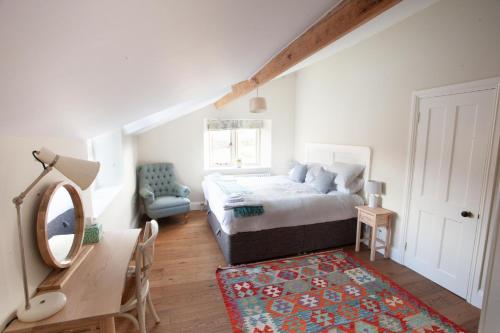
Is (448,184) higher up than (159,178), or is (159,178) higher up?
(448,184)

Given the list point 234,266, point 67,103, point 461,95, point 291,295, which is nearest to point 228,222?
point 234,266

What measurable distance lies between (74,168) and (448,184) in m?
3.04

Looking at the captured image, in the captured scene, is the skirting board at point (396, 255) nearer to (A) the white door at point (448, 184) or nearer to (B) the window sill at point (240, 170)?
(A) the white door at point (448, 184)

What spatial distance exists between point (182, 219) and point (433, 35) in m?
4.25

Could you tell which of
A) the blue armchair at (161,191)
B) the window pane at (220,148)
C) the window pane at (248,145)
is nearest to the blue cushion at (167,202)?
the blue armchair at (161,191)

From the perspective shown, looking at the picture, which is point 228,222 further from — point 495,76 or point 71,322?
point 495,76

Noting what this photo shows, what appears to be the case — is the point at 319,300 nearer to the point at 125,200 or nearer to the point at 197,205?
the point at 125,200

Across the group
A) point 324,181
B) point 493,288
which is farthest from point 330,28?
point 324,181

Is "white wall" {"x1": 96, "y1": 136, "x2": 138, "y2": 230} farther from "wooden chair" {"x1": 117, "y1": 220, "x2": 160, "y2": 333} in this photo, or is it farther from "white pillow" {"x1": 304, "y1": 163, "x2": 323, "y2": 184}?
"white pillow" {"x1": 304, "y1": 163, "x2": 323, "y2": 184}

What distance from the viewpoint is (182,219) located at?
4.38 metres

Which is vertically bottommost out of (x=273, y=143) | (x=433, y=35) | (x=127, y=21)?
(x=273, y=143)

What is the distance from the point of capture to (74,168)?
1159 mm

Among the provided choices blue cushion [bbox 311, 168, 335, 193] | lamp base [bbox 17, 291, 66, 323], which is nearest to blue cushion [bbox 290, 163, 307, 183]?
blue cushion [bbox 311, 168, 335, 193]

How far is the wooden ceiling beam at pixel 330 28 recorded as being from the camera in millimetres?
1412
